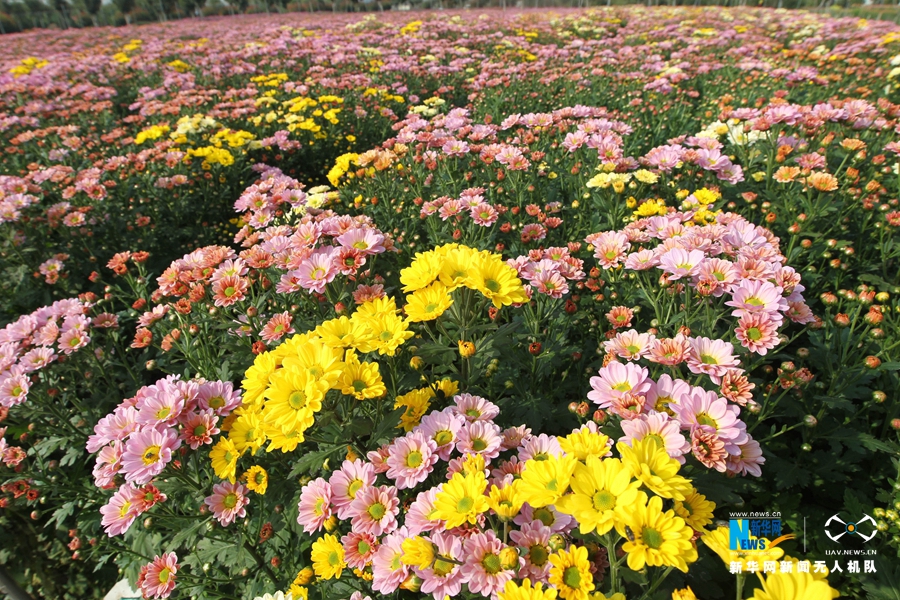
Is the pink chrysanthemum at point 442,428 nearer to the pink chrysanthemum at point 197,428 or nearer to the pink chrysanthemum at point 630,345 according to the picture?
the pink chrysanthemum at point 630,345

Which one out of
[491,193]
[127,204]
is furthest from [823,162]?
[127,204]

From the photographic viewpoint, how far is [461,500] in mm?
1392

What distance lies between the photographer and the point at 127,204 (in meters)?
5.24

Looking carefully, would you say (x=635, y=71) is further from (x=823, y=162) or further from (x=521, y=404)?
(x=521, y=404)

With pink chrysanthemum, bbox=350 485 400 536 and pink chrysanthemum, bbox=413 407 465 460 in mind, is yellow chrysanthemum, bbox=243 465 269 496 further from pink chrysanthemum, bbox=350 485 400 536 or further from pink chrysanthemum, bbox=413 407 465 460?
pink chrysanthemum, bbox=413 407 465 460

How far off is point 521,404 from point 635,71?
9.11 metres

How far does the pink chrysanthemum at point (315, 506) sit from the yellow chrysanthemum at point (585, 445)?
0.88 m

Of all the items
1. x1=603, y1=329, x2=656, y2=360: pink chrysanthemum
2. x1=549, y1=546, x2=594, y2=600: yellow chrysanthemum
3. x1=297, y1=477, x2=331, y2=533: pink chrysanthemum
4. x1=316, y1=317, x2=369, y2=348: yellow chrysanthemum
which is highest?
x1=316, y1=317, x2=369, y2=348: yellow chrysanthemum

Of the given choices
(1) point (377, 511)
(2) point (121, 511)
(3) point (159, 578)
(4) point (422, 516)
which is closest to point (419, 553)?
(4) point (422, 516)

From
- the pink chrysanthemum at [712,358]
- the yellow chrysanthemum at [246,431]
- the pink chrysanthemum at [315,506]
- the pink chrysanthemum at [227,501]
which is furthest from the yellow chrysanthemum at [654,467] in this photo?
the pink chrysanthemum at [227,501]

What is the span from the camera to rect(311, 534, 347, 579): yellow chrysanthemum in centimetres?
157

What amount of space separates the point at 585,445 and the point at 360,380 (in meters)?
0.83

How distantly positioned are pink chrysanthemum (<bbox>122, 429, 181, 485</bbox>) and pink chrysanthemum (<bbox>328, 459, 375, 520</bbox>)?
68 cm

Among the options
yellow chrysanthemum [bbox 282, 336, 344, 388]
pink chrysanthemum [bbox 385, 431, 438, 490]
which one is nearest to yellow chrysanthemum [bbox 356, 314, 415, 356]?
yellow chrysanthemum [bbox 282, 336, 344, 388]
